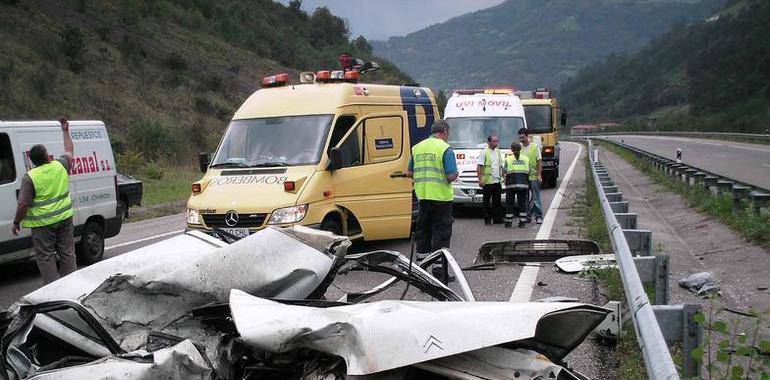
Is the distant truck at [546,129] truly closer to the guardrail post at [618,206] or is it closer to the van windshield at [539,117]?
the van windshield at [539,117]

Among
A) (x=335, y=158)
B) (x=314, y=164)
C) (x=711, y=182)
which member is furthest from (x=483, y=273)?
(x=711, y=182)

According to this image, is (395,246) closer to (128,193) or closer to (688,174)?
(128,193)

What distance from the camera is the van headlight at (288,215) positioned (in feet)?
27.3

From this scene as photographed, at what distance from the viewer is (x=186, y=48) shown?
45.2m

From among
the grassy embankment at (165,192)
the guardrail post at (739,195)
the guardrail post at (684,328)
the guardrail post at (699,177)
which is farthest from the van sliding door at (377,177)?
the grassy embankment at (165,192)

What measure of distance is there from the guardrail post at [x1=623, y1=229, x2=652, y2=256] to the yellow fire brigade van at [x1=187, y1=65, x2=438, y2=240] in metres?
3.59

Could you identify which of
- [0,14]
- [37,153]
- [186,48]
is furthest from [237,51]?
[37,153]

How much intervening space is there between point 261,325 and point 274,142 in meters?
6.49

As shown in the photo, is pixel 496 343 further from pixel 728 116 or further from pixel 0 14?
pixel 728 116

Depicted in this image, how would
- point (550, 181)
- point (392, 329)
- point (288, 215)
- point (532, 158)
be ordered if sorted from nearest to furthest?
point (392, 329), point (288, 215), point (532, 158), point (550, 181)

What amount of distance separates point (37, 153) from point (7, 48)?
2793cm

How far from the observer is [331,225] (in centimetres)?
913

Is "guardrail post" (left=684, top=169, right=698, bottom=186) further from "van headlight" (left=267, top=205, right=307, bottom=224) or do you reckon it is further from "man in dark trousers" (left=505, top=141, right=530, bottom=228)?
"van headlight" (left=267, top=205, right=307, bottom=224)

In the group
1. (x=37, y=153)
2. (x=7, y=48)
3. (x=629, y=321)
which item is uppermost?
Answer: (x=7, y=48)
